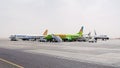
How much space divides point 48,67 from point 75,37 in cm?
12238

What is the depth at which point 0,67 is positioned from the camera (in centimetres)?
1942

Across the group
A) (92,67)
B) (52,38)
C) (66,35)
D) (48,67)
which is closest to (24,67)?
(48,67)

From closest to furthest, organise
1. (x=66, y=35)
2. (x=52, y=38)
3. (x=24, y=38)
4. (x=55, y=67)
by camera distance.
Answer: (x=55, y=67)
(x=52, y=38)
(x=66, y=35)
(x=24, y=38)

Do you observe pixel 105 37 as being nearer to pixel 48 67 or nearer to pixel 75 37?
pixel 75 37

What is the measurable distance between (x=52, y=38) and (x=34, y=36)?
47.0m

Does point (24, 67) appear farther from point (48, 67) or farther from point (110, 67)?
point (110, 67)

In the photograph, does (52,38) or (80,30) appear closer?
(52,38)

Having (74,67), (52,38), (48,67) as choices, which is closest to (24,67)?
(48,67)

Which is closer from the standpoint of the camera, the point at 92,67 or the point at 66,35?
the point at 92,67

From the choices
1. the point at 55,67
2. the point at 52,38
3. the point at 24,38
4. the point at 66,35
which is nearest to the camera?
the point at 55,67

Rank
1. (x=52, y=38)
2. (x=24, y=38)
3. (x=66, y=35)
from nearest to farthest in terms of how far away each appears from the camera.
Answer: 1. (x=52, y=38)
2. (x=66, y=35)
3. (x=24, y=38)

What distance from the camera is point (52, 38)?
121m

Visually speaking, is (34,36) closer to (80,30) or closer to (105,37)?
(80,30)

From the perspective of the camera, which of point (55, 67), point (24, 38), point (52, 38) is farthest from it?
point (24, 38)
